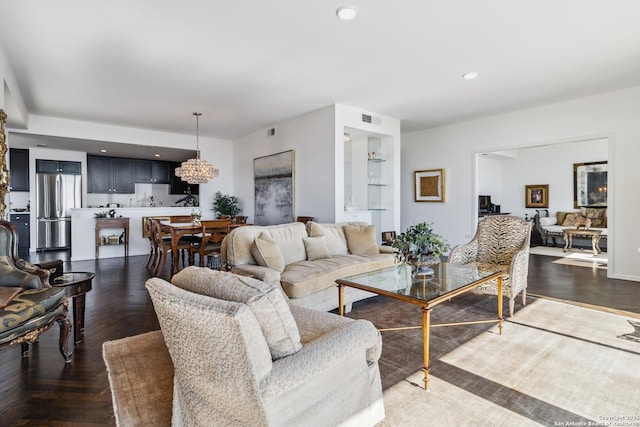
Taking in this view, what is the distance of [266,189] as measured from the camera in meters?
6.93

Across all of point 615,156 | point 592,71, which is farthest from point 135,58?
point 615,156

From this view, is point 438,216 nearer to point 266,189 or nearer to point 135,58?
point 266,189

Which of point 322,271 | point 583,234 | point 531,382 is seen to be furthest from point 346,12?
point 583,234

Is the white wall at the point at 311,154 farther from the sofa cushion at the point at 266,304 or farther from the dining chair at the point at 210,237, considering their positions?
the sofa cushion at the point at 266,304

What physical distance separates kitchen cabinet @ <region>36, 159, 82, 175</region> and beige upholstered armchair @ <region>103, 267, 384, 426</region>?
26.8 ft

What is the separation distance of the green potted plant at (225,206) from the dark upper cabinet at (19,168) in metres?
4.39

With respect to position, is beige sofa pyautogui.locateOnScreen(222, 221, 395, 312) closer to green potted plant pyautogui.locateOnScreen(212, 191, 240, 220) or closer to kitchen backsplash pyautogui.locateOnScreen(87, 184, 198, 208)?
green potted plant pyautogui.locateOnScreen(212, 191, 240, 220)

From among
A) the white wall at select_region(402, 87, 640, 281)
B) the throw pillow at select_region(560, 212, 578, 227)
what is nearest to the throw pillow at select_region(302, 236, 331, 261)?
the white wall at select_region(402, 87, 640, 281)

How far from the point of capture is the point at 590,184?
8.34 meters

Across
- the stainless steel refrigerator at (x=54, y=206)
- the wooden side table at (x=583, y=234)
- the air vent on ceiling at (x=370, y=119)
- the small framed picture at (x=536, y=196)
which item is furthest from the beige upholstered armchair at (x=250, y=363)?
the small framed picture at (x=536, y=196)

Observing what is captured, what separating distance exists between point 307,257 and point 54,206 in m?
7.14

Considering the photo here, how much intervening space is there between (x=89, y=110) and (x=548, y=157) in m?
10.8

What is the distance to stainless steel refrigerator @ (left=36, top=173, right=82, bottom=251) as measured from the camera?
7484 mm

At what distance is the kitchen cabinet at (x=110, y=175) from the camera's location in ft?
27.8
